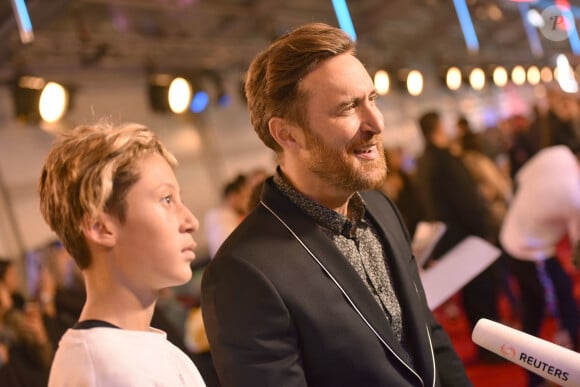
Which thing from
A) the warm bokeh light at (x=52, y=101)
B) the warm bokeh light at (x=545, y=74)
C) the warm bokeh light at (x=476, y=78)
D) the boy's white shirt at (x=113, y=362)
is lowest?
the warm bokeh light at (x=545, y=74)

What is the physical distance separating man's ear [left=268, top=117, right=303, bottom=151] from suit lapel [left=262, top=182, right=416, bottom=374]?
0.18m

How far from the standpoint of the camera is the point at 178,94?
5891mm

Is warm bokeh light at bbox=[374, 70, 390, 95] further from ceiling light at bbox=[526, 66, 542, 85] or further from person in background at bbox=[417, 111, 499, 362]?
ceiling light at bbox=[526, 66, 542, 85]

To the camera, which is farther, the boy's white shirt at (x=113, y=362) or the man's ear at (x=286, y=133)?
the man's ear at (x=286, y=133)

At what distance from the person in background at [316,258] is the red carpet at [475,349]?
8.13 feet

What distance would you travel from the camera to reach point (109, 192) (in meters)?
1.04

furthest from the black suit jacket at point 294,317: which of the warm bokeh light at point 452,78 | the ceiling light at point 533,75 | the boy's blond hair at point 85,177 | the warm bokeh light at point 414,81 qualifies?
the ceiling light at point 533,75

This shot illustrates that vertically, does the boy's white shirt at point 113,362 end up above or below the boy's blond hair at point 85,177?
below

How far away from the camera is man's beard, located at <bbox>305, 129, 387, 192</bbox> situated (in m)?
1.39

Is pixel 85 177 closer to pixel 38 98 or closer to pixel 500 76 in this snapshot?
pixel 38 98

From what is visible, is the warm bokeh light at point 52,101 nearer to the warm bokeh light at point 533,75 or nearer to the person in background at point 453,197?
the person in background at point 453,197

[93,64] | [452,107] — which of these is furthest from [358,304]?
[452,107]

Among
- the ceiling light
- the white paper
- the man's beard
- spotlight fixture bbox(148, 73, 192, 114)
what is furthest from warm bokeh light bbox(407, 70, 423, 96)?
the man's beard

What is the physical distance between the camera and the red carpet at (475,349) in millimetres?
3803
